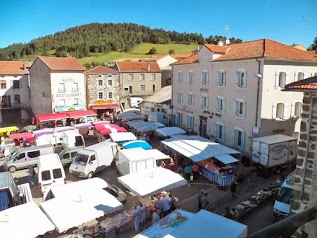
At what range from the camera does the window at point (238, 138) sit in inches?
834

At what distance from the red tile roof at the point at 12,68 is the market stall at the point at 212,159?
30267 millimetres

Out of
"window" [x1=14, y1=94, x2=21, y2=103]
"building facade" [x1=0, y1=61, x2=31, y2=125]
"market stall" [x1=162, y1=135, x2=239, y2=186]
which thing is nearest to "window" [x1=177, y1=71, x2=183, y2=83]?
"market stall" [x1=162, y1=135, x2=239, y2=186]

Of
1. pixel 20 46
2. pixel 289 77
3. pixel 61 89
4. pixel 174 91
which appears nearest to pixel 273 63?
pixel 289 77

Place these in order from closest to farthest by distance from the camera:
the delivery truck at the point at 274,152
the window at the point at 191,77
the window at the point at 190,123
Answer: the delivery truck at the point at 274,152 < the window at the point at 191,77 < the window at the point at 190,123

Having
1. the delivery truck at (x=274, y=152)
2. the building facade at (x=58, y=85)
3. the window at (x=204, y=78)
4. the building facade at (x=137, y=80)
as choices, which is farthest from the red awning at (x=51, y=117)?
the delivery truck at (x=274, y=152)

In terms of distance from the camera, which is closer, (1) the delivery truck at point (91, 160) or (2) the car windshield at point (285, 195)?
(2) the car windshield at point (285, 195)

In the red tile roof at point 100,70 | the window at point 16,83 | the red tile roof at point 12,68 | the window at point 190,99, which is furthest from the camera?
the window at point 16,83

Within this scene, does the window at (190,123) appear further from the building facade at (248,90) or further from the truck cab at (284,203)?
the truck cab at (284,203)

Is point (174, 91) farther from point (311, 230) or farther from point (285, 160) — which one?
point (311, 230)

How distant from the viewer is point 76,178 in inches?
714

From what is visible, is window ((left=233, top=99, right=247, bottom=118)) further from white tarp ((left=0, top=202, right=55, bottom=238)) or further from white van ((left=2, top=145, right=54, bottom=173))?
white tarp ((left=0, top=202, right=55, bottom=238))

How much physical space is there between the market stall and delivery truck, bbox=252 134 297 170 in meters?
1.46

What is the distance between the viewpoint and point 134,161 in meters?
15.9

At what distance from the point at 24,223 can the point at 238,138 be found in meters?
16.4
